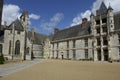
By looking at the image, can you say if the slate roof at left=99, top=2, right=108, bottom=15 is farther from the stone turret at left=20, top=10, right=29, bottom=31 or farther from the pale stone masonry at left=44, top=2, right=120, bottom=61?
the stone turret at left=20, top=10, right=29, bottom=31

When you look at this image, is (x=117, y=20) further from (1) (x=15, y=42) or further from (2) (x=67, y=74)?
(1) (x=15, y=42)

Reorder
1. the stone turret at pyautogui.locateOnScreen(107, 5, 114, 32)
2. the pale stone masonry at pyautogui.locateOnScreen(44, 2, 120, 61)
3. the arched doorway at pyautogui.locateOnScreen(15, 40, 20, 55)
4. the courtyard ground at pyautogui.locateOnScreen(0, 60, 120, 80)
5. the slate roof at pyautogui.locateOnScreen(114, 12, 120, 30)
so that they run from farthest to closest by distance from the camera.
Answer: the arched doorway at pyautogui.locateOnScreen(15, 40, 20, 55) → the stone turret at pyautogui.locateOnScreen(107, 5, 114, 32) → the slate roof at pyautogui.locateOnScreen(114, 12, 120, 30) → the pale stone masonry at pyautogui.locateOnScreen(44, 2, 120, 61) → the courtyard ground at pyautogui.locateOnScreen(0, 60, 120, 80)

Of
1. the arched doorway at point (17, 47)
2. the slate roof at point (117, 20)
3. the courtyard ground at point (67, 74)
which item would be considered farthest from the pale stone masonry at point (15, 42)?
the slate roof at point (117, 20)

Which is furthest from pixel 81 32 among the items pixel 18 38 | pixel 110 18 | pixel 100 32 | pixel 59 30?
pixel 18 38

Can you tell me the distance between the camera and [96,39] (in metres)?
33.7

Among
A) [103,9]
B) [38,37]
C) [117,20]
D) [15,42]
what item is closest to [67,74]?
[117,20]

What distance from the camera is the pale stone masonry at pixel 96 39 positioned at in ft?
98.8

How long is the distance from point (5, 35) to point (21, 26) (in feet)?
19.6

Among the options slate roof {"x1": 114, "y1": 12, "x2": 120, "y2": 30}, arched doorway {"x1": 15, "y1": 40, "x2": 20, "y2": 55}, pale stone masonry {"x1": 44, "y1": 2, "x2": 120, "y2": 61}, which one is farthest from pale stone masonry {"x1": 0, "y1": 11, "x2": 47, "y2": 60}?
slate roof {"x1": 114, "y1": 12, "x2": 120, "y2": 30}

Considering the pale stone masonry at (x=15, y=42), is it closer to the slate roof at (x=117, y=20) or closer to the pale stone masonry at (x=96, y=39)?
the pale stone masonry at (x=96, y=39)

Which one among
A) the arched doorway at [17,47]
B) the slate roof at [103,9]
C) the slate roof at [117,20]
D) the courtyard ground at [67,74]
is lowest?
the courtyard ground at [67,74]

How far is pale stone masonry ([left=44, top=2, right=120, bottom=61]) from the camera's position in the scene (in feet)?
98.8

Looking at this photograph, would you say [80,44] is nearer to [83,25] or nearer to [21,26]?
[83,25]

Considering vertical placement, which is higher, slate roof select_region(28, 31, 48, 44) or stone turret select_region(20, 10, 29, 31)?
stone turret select_region(20, 10, 29, 31)
